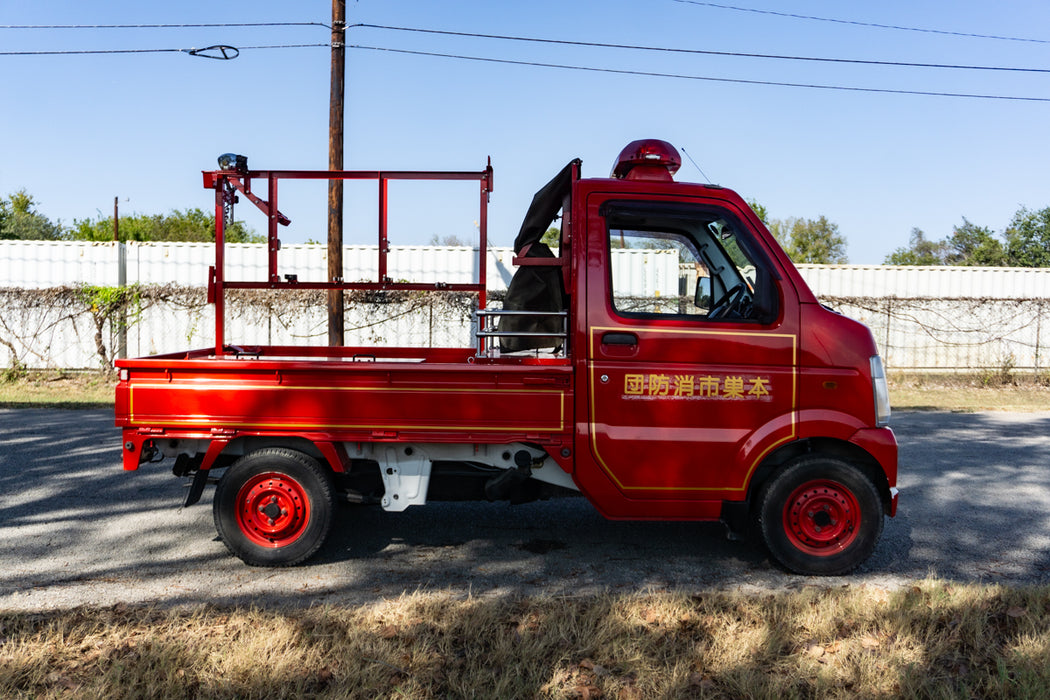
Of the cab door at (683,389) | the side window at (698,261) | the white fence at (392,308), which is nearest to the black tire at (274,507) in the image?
the cab door at (683,389)

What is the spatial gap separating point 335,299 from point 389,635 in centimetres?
765

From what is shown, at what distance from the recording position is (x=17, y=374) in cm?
1564


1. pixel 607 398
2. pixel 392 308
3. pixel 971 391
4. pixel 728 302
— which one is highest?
pixel 392 308

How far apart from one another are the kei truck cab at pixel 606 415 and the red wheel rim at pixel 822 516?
1cm

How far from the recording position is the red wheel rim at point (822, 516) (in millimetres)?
4730

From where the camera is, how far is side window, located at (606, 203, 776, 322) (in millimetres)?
4797

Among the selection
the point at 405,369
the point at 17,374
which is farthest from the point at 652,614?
the point at 17,374

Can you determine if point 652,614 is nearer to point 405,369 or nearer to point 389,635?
point 389,635

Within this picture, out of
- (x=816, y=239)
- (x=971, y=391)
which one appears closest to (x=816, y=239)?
(x=816, y=239)

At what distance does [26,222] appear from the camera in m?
47.5

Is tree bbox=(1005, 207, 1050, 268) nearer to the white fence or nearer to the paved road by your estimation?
the white fence

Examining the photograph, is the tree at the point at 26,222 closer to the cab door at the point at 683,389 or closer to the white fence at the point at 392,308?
the white fence at the point at 392,308

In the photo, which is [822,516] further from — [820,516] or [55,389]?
[55,389]

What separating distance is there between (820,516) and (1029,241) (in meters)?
39.8
